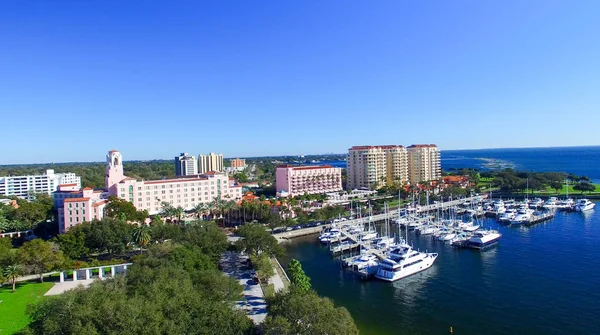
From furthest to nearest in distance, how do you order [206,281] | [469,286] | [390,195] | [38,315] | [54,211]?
[390,195], [54,211], [469,286], [206,281], [38,315]

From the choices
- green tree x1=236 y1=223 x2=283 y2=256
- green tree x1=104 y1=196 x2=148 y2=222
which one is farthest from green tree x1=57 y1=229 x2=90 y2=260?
green tree x1=236 y1=223 x2=283 y2=256

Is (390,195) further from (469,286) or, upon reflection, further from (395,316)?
(395,316)

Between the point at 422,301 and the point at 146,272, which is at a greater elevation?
the point at 146,272

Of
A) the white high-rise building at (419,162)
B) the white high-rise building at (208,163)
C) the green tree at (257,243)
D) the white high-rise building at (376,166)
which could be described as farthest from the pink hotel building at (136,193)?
the white high-rise building at (208,163)

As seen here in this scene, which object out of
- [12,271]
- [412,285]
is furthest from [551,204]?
[12,271]

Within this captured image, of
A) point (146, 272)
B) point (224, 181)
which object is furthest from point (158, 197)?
point (146, 272)

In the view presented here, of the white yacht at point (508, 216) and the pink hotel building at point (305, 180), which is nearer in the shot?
the white yacht at point (508, 216)

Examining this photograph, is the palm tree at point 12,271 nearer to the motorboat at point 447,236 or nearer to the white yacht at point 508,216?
the motorboat at point 447,236
